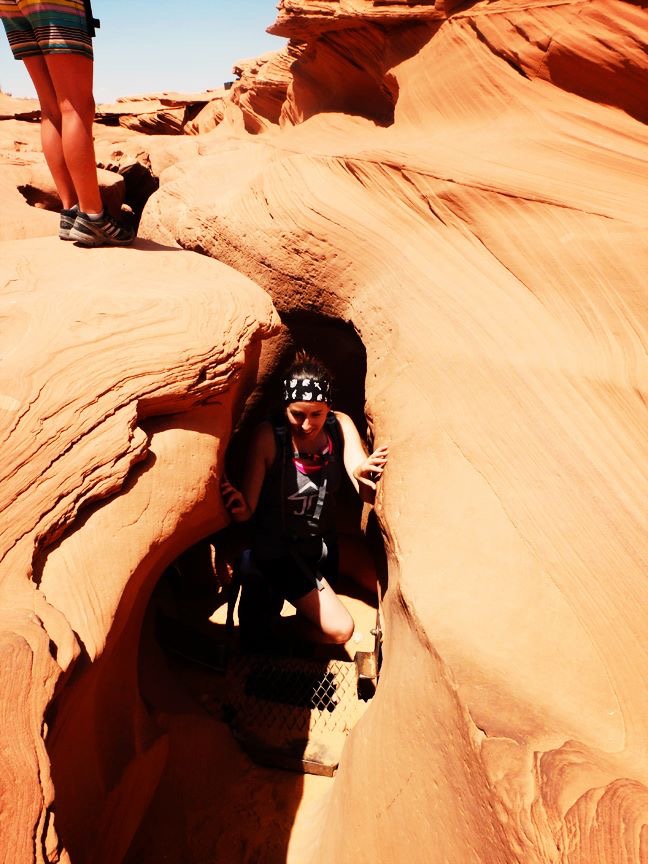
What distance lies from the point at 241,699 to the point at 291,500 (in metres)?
1.08

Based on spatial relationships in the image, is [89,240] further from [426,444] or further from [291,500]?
[426,444]

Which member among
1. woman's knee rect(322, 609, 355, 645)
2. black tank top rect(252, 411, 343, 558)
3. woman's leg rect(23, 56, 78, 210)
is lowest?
woman's knee rect(322, 609, 355, 645)

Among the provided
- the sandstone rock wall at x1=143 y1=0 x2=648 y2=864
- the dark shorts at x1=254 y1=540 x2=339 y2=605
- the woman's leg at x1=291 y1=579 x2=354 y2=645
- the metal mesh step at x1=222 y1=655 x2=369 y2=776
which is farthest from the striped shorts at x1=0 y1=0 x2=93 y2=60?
the metal mesh step at x1=222 y1=655 x2=369 y2=776

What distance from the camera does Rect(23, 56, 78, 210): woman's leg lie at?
2.47m

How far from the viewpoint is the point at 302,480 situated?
2.75m

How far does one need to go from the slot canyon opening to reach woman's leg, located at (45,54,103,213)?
1338 millimetres

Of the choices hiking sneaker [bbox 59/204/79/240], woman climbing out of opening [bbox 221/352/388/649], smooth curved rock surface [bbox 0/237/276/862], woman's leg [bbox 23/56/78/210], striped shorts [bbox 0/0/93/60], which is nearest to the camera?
smooth curved rock surface [bbox 0/237/276/862]

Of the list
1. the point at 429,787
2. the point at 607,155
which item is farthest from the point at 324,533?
the point at 607,155

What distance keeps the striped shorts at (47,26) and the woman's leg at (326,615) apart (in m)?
2.82

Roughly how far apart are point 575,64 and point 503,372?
1823 mm

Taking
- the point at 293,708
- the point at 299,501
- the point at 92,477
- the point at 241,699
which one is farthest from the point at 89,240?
the point at 293,708

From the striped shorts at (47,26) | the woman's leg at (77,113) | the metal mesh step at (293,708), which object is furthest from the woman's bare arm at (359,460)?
the striped shorts at (47,26)

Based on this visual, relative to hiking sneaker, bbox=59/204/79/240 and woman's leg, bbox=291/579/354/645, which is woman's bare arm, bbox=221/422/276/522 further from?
hiking sneaker, bbox=59/204/79/240

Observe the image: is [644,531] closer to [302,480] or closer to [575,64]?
[302,480]
